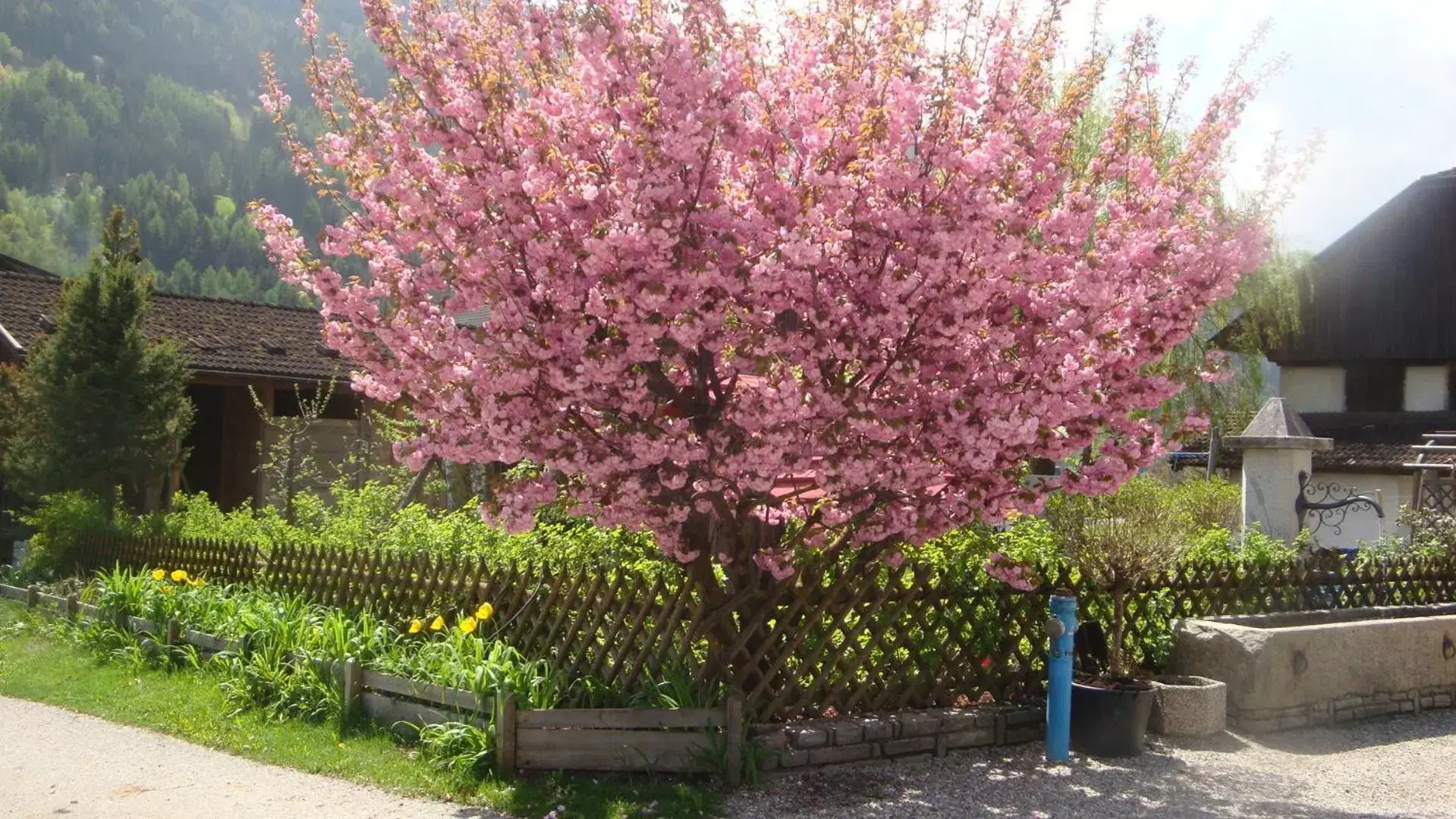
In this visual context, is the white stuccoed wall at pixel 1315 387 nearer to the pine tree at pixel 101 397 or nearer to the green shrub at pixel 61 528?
the pine tree at pixel 101 397

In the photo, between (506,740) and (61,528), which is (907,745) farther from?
(61,528)

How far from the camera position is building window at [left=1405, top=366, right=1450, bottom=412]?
1184 inches

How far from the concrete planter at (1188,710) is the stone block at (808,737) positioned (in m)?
2.50

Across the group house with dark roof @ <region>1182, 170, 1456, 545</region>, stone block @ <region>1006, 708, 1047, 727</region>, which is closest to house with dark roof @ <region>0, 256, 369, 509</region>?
stone block @ <region>1006, 708, 1047, 727</region>

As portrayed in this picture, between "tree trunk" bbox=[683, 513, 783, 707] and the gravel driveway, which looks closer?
the gravel driveway

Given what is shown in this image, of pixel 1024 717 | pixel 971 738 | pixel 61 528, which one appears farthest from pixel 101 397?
pixel 1024 717

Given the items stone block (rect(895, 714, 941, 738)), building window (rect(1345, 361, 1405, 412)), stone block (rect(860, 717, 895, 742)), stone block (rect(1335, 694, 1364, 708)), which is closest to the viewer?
stone block (rect(860, 717, 895, 742))

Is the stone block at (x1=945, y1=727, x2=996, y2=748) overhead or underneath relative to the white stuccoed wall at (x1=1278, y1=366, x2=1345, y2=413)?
underneath

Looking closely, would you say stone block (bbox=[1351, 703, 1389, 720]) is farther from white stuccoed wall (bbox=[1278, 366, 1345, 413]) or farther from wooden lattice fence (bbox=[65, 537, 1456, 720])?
white stuccoed wall (bbox=[1278, 366, 1345, 413])

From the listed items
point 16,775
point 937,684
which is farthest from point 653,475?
point 16,775

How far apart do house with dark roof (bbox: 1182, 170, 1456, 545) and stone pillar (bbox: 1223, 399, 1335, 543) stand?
15.8 metres

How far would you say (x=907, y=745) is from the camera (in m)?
7.61

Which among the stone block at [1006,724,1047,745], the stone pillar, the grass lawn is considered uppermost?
the stone pillar

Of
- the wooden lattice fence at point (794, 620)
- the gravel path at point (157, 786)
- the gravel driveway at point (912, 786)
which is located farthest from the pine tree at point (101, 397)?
the gravel path at point (157, 786)
